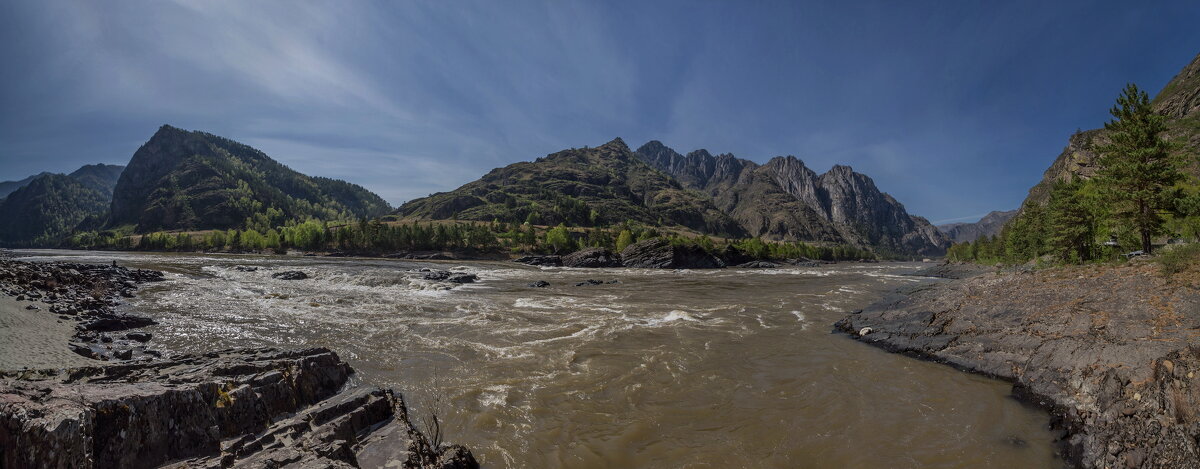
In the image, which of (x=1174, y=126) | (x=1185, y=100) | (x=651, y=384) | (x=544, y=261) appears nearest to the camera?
(x=651, y=384)

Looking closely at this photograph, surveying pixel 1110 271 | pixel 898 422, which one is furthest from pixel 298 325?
pixel 1110 271

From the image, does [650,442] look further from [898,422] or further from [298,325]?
[298,325]

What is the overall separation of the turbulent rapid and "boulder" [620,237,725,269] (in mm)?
79047

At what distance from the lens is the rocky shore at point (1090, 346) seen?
842cm

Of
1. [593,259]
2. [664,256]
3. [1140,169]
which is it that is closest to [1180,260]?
[1140,169]

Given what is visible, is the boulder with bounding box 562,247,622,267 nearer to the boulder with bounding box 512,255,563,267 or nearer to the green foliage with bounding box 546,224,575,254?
the boulder with bounding box 512,255,563,267

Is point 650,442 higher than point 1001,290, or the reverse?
point 1001,290

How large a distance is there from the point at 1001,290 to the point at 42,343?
41.8 m

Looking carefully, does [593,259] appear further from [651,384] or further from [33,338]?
[33,338]

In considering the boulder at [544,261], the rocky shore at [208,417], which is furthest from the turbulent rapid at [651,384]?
the boulder at [544,261]

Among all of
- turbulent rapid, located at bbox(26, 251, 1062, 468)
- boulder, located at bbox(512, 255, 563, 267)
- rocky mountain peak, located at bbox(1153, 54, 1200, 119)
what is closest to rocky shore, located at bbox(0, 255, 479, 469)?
turbulent rapid, located at bbox(26, 251, 1062, 468)

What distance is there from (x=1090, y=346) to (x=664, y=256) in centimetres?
9658

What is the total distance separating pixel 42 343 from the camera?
46.3 feet

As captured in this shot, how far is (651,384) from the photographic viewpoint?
538 inches
